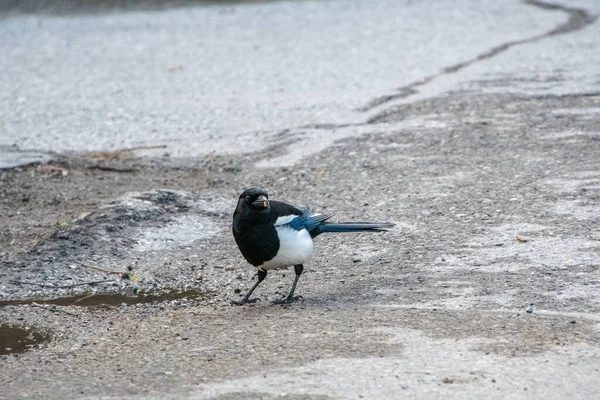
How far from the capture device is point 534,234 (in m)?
5.88

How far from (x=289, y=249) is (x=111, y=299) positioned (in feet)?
3.46

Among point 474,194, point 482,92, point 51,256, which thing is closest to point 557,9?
point 482,92

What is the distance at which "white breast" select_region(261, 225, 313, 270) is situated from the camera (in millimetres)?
5151

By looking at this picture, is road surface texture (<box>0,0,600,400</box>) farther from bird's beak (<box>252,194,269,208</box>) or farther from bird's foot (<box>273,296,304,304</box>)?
bird's beak (<box>252,194,269,208</box>)

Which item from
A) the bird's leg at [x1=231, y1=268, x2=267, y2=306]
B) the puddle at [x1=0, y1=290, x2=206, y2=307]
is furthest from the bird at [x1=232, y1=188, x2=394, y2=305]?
the puddle at [x1=0, y1=290, x2=206, y2=307]

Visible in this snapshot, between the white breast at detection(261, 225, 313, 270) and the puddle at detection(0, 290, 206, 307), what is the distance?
22.0 inches

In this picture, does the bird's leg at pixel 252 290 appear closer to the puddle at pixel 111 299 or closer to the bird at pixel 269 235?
the bird at pixel 269 235

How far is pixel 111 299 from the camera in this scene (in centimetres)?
549

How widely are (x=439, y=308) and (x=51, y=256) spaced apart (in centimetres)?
236

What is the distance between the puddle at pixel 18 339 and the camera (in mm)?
4707

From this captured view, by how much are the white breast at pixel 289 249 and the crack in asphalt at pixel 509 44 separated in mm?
4138

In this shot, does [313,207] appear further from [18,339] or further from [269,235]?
[18,339]

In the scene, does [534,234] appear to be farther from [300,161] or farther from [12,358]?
[12,358]

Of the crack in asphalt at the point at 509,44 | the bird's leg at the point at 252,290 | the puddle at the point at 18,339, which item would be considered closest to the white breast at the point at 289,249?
the bird's leg at the point at 252,290
